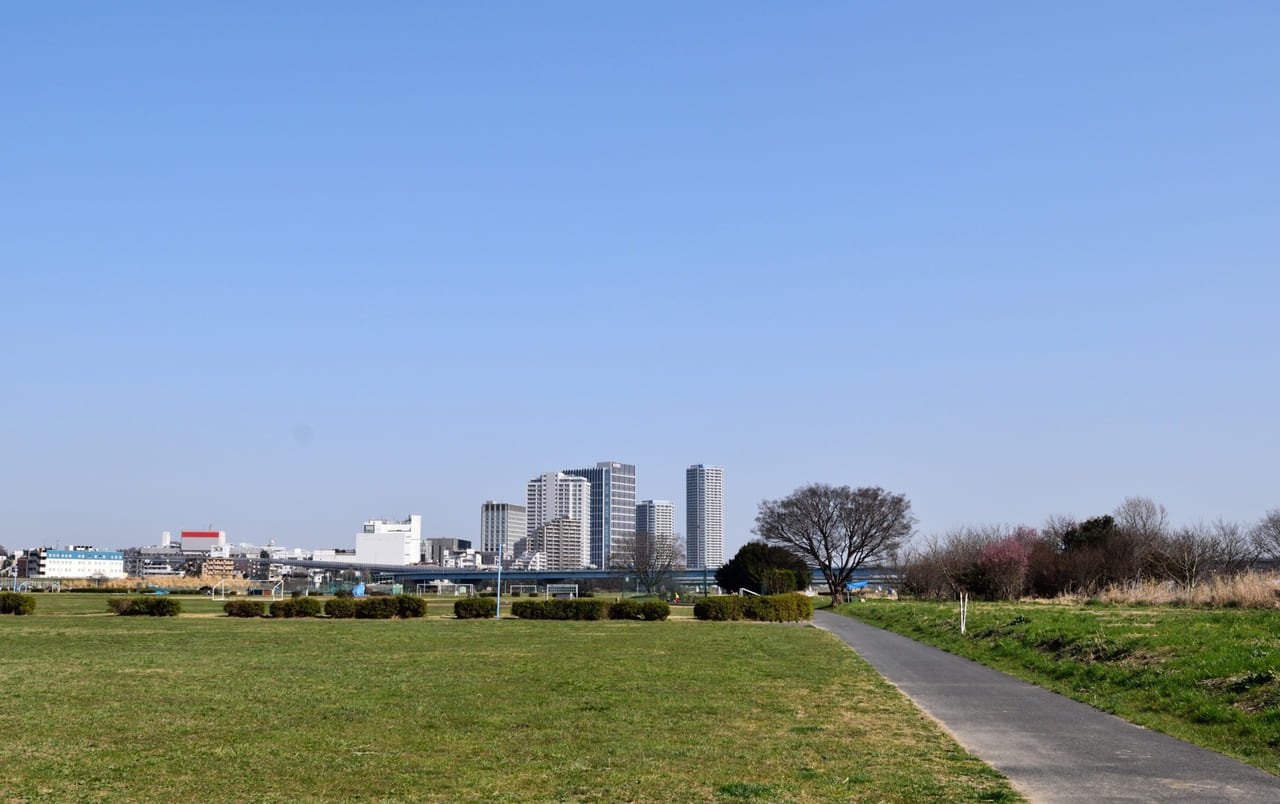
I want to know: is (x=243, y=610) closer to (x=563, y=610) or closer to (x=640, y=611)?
(x=563, y=610)

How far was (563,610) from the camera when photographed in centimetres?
5416

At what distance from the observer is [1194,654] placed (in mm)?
19375

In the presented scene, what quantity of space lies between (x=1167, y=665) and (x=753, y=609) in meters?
35.6

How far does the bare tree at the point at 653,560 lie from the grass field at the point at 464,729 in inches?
4653

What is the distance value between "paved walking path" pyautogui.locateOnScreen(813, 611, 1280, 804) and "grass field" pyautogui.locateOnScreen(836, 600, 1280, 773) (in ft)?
1.94

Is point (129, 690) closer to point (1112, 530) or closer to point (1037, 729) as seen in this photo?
point (1037, 729)

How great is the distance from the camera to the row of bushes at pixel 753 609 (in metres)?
53.3

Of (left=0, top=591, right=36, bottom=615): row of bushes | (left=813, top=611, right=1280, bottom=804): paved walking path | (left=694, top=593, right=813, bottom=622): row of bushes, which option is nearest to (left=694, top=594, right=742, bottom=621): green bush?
(left=694, top=593, right=813, bottom=622): row of bushes

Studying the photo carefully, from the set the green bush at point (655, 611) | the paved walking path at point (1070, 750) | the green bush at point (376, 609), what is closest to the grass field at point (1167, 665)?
the paved walking path at point (1070, 750)

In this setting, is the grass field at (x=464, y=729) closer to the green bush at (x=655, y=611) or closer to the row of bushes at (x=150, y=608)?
the green bush at (x=655, y=611)

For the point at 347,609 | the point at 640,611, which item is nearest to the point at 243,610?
the point at 347,609

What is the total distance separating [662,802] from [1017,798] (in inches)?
138

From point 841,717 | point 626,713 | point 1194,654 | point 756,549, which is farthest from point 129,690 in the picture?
point 756,549

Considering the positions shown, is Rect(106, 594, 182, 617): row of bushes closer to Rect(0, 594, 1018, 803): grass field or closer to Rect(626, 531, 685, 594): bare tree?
Rect(0, 594, 1018, 803): grass field
